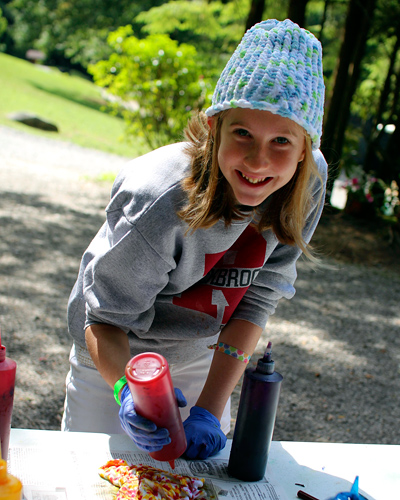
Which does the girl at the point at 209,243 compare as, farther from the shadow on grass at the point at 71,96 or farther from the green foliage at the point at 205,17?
the shadow on grass at the point at 71,96

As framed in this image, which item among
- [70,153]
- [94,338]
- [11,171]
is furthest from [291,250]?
[70,153]

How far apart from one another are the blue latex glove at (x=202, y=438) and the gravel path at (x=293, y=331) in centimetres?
157

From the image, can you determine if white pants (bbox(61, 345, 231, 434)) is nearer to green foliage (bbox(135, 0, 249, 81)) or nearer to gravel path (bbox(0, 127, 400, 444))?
gravel path (bbox(0, 127, 400, 444))

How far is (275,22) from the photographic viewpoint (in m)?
1.49

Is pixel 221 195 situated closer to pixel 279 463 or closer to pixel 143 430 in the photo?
pixel 143 430

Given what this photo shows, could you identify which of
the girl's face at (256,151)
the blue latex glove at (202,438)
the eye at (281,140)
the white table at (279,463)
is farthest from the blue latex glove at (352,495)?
the eye at (281,140)

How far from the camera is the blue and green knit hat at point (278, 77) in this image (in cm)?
136

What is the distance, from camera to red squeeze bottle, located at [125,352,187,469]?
45.7 inches

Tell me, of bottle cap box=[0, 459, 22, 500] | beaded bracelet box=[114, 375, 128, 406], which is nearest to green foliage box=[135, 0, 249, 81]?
beaded bracelet box=[114, 375, 128, 406]

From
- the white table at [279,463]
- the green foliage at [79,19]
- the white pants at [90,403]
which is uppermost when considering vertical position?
the green foliage at [79,19]

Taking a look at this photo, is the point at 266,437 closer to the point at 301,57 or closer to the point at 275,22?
the point at 301,57

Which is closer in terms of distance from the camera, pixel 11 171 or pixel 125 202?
pixel 125 202

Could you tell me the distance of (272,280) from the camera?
6.17 ft

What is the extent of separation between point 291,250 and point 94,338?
723 millimetres
